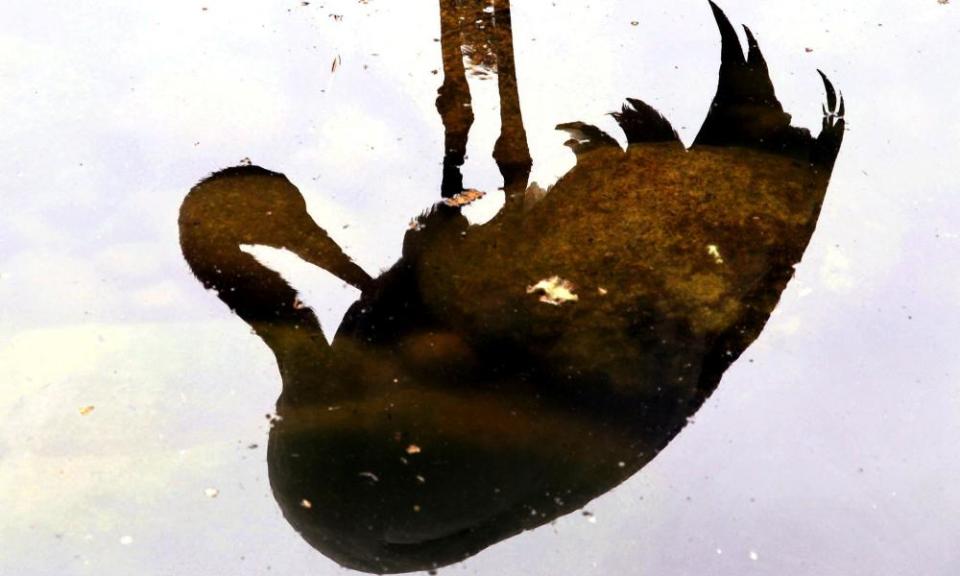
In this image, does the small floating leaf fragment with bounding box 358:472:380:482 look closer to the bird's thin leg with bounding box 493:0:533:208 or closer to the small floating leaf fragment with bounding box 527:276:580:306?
the small floating leaf fragment with bounding box 527:276:580:306

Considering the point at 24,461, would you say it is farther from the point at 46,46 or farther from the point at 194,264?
the point at 46,46

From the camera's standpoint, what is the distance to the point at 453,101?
340cm

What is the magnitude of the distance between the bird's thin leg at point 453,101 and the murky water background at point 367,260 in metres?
0.05

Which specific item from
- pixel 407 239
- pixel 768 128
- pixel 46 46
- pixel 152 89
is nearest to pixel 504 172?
pixel 407 239

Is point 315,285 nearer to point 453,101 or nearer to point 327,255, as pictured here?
point 327,255

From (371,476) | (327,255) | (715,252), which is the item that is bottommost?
(371,476)

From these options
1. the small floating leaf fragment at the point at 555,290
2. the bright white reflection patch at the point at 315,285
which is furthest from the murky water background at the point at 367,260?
the small floating leaf fragment at the point at 555,290

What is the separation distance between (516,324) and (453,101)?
45.2 inches

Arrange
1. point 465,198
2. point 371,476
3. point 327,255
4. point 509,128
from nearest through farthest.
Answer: point 371,476 → point 327,255 → point 465,198 → point 509,128

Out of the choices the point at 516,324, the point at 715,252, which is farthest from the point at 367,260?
the point at 715,252

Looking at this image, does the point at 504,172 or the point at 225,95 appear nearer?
the point at 504,172

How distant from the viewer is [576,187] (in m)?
3.04

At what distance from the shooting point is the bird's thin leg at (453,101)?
314 cm

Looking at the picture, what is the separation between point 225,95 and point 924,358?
2.41 metres
